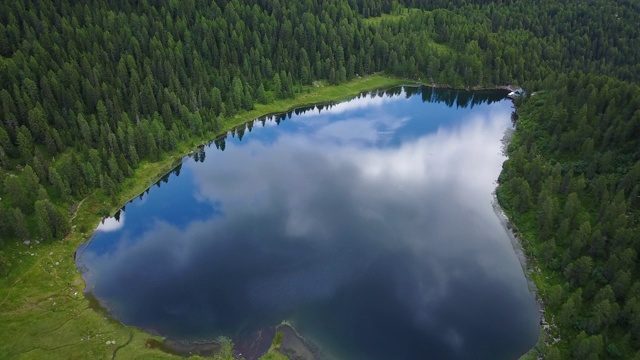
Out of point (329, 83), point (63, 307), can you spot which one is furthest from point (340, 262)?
point (329, 83)

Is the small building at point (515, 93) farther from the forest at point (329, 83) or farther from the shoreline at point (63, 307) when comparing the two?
the shoreline at point (63, 307)

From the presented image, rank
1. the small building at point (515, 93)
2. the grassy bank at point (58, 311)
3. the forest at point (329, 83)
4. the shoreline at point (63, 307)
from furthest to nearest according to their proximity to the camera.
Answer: the small building at point (515, 93) → the forest at point (329, 83) → the shoreline at point (63, 307) → the grassy bank at point (58, 311)

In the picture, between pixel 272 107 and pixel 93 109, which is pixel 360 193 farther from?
pixel 93 109

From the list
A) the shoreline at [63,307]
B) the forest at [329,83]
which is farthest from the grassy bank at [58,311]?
the forest at [329,83]

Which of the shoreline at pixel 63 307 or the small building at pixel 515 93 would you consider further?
the small building at pixel 515 93

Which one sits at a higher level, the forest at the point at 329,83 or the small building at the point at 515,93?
the forest at the point at 329,83

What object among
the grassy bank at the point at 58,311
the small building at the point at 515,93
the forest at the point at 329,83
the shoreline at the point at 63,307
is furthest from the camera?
the small building at the point at 515,93

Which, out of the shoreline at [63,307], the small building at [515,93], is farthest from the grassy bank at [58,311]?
the small building at [515,93]
